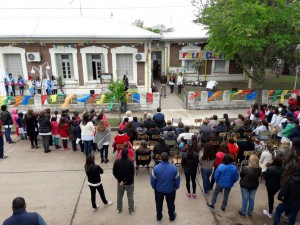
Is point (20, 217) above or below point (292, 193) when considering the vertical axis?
above

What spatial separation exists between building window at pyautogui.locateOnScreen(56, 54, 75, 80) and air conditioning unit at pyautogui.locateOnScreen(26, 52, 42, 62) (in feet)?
3.87

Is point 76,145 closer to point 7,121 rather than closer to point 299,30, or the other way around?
point 7,121

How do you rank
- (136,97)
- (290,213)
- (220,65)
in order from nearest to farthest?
(290,213), (136,97), (220,65)

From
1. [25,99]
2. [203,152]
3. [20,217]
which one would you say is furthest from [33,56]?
[20,217]

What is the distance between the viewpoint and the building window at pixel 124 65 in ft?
55.6

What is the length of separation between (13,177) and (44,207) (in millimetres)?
2151

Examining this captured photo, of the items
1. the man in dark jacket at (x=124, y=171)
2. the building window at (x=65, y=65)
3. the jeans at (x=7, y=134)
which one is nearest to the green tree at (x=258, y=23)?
the man in dark jacket at (x=124, y=171)

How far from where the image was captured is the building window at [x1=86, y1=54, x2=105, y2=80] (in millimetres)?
16837

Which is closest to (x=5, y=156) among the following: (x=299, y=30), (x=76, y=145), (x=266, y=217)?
(x=76, y=145)

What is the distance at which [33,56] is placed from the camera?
630 inches

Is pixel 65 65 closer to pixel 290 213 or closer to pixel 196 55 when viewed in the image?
pixel 196 55

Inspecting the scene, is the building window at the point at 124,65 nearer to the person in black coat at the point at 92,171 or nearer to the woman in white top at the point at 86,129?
the woman in white top at the point at 86,129

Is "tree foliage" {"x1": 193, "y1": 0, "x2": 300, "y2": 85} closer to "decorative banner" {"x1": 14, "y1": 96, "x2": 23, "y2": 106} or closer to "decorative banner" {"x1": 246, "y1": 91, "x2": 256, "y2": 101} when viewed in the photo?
"decorative banner" {"x1": 246, "y1": 91, "x2": 256, "y2": 101}

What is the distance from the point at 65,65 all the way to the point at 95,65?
2038 millimetres
